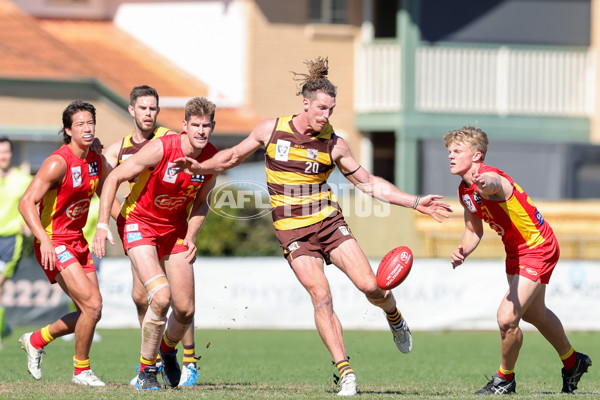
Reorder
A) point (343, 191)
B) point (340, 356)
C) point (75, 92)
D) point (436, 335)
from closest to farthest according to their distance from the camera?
point (340, 356) → point (436, 335) → point (75, 92) → point (343, 191)

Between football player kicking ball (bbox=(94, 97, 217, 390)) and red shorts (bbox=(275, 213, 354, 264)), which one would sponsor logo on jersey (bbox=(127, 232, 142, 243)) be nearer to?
football player kicking ball (bbox=(94, 97, 217, 390))

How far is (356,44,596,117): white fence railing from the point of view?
81.4ft

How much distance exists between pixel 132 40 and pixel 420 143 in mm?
7426

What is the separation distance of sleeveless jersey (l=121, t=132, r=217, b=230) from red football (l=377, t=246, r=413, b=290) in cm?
175

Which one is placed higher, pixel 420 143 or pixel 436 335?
pixel 420 143

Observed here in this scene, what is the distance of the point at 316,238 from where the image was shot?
30.5ft

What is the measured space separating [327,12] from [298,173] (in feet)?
55.7

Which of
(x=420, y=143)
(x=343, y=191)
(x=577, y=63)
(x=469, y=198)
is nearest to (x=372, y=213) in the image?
(x=343, y=191)

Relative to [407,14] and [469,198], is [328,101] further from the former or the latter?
[407,14]

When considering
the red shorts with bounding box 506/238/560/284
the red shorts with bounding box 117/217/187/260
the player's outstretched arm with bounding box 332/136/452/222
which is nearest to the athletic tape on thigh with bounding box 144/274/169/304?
the red shorts with bounding box 117/217/187/260

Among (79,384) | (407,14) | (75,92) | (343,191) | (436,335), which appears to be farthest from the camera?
(407,14)

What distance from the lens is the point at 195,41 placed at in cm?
2588

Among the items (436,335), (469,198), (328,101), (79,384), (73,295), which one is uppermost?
(328,101)

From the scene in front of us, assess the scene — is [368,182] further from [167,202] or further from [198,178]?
[167,202]
